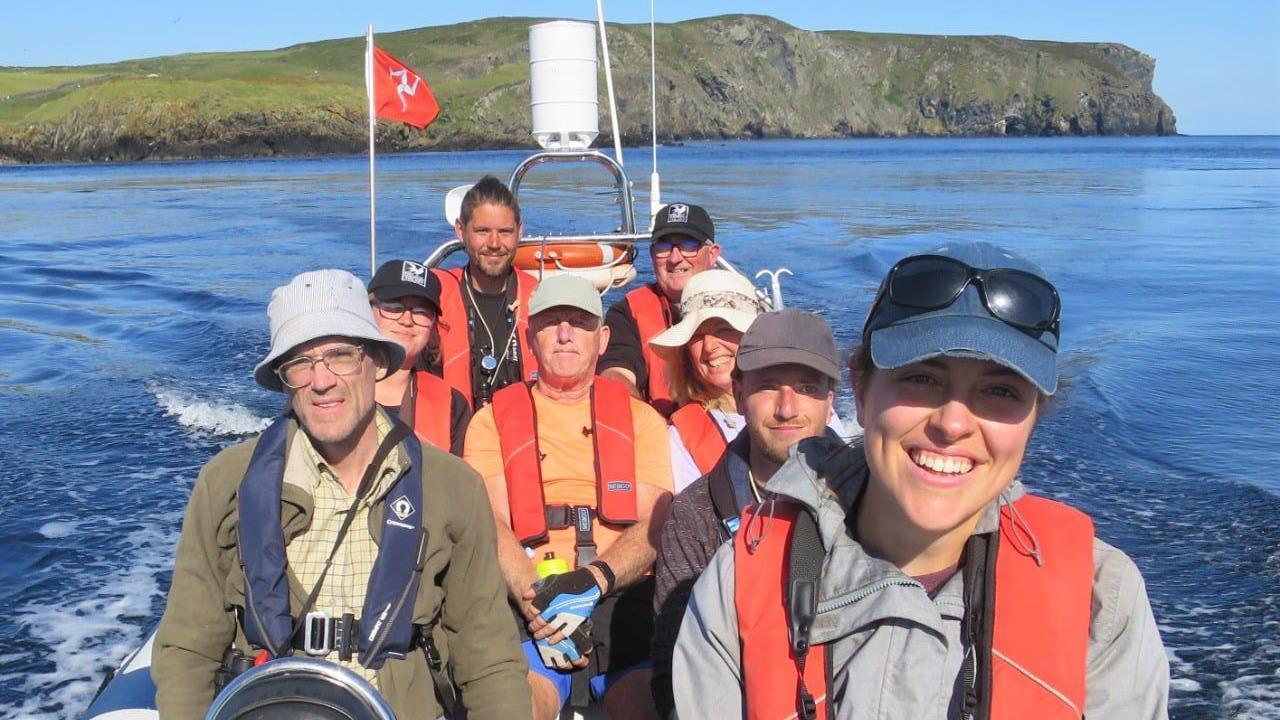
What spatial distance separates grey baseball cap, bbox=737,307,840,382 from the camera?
7.50 ft

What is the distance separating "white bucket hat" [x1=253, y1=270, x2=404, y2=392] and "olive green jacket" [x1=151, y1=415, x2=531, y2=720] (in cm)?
18

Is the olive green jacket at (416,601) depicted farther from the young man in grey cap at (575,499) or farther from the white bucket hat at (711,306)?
the white bucket hat at (711,306)

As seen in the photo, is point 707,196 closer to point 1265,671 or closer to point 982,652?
point 1265,671

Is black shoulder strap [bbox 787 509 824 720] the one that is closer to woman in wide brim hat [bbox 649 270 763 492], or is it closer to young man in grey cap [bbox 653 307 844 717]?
young man in grey cap [bbox 653 307 844 717]

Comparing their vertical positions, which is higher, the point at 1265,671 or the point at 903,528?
the point at 903,528

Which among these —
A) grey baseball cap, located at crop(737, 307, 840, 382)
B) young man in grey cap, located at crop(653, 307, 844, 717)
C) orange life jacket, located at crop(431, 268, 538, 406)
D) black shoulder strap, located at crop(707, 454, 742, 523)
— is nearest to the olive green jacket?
young man in grey cap, located at crop(653, 307, 844, 717)

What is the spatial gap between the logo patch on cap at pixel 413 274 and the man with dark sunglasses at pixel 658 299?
0.93m

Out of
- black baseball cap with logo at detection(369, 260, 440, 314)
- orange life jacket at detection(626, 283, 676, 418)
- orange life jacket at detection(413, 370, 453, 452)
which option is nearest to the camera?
orange life jacket at detection(413, 370, 453, 452)

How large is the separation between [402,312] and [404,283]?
11 cm

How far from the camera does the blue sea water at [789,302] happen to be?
4.44 metres

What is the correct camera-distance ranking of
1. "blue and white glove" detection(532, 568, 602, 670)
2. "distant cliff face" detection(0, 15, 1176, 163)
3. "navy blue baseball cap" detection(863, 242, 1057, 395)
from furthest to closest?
"distant cliff face" detection(0, 15, 1176, 163) < "blue and white glove" detection(532, 568, 602, 670) < "navy blue baseball cap" detection(863, 242, 1057, 395)

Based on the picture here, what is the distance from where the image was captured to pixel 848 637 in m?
1.38

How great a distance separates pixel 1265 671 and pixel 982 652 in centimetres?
336

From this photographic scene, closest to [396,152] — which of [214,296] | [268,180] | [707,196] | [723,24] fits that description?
[268,180]
